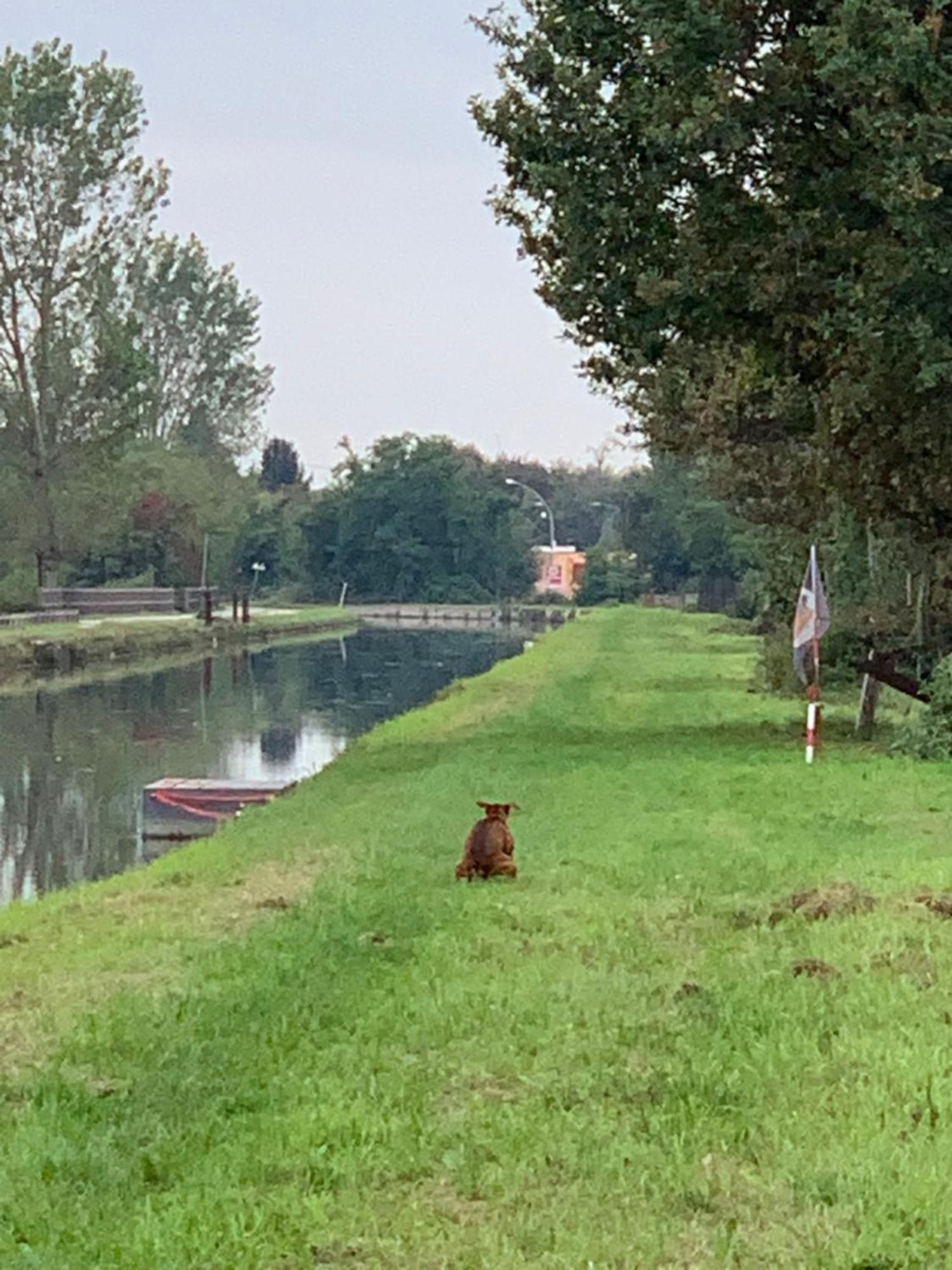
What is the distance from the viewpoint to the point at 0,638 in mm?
51625

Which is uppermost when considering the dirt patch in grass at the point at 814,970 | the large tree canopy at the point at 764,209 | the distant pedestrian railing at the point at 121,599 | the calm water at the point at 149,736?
the large tree canopy at the point at 764,209

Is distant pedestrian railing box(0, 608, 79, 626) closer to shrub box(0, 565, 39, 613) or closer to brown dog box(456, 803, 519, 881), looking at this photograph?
shrub box(0, 565, 39, 613)

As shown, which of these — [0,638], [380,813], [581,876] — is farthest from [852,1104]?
[0,638]

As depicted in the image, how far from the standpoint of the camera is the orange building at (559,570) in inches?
4663

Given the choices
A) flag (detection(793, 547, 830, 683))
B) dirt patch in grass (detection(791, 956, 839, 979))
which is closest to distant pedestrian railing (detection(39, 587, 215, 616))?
flag (detection(793, 547, 830, 683))

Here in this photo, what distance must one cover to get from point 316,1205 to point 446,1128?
34.5 inches

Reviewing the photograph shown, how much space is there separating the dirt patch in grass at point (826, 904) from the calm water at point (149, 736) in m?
9.48

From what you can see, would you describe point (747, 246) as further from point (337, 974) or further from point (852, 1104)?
point (852, 1104)

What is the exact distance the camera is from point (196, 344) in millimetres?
100750

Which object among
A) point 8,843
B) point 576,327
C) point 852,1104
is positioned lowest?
point 8,843

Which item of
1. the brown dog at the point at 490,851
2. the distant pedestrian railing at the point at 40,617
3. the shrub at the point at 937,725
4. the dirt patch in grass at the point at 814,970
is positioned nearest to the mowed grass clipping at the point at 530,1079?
the dirt patch in grass at the point at 814,970

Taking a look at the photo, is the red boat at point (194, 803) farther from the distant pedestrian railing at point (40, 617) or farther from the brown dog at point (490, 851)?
the distant pedestrian railing at point (40, 617)

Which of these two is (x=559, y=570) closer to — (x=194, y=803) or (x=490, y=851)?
(x=194, y=803)

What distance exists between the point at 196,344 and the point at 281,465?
4296cm
